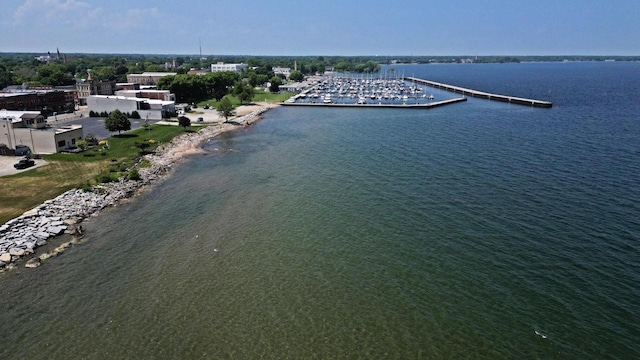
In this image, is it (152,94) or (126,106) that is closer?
(126,106)

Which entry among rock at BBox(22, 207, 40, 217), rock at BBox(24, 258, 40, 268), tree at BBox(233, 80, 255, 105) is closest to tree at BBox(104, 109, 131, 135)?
rock at BBox(22, 207, 40, 217)

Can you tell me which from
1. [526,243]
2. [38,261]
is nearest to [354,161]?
[526,243]

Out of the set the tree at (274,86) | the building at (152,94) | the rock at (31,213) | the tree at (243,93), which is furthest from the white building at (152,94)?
the rock at (31,213)

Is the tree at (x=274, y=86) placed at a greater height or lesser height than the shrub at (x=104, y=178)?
greater

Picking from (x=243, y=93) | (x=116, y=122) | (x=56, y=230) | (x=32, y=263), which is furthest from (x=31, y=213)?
(x=243, y=93)

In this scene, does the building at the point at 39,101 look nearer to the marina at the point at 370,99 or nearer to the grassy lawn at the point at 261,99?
the grassy lawn at the point at 261,99

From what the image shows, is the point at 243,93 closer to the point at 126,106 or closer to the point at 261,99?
the point at 261,99

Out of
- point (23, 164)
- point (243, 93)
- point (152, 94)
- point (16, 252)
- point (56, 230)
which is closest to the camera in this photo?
point (16, 252)
